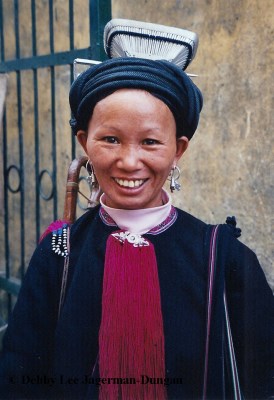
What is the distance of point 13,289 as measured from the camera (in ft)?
10.7

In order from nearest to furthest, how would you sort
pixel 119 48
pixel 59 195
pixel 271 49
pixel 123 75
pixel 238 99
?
pixel 123 75, pixel 119 48, pixel 271 49, pixel 238 99, pixel 59 195

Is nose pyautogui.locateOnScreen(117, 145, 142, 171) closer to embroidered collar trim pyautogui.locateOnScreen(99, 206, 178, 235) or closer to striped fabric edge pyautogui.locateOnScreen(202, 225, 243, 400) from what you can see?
embroidered collar trim pyautogui.locateOnScreen(99, 206, 178, 235)

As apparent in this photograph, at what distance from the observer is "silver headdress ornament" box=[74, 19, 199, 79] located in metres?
1.62

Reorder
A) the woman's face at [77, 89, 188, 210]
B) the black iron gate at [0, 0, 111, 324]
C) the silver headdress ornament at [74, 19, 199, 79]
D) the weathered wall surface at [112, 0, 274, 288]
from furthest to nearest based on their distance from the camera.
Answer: the black iron gate at [0, 0, 111, 324]
the weathered wall surface at [112, 0, 274, 288]
the silver headdress ornament at [74, 19, 199, 79]
the woman's face at [77, 89, 188, 210]

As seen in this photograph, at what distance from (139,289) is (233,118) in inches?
70.4

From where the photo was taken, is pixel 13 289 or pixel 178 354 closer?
pixel 178 354

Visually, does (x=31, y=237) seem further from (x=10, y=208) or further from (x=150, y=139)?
(x=150, y=139)

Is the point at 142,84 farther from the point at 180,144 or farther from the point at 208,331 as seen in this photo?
the point at 208,331

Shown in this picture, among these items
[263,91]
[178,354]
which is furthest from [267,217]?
[178,354]

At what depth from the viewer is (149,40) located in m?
1.62

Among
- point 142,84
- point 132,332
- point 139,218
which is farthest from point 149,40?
point 132,332

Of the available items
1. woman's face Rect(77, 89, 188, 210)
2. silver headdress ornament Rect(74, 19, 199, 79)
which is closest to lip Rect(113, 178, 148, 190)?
woman's face Rect(77, 89, 188, 210)

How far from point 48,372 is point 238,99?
1.98 metres

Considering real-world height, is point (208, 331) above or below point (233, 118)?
below
